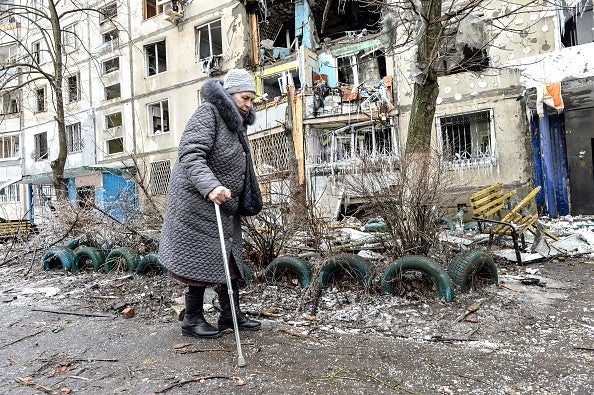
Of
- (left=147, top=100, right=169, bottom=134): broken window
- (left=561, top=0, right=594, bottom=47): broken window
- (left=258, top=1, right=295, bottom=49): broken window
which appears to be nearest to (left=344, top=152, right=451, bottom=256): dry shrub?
(left=561, top=0, right=594, bottom=47): broken window

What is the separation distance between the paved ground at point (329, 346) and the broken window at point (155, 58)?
2228 centimetres

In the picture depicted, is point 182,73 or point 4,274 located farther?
point 182,73

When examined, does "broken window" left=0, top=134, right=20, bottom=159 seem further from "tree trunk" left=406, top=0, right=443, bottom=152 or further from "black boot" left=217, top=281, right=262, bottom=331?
"black boot" left=217, top=281, right=262, bottom=331

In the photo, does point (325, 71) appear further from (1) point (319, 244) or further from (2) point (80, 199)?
(1) point (319, 244)

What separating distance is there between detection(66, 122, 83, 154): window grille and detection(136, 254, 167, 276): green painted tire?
80.7ft

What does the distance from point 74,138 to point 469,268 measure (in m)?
29.0

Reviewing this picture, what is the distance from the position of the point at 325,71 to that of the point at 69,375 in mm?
16981

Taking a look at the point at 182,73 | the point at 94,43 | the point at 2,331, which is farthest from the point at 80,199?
the point at 94,43

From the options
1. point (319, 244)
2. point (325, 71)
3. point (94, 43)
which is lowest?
point (319, 244)

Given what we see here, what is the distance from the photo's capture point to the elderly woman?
266 centimetres

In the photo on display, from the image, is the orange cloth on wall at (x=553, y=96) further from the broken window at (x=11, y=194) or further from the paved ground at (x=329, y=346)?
the broken window at (x=11, y=194)

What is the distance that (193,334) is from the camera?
2.80 metres

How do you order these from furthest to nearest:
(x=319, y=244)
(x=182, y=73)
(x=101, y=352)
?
1. (x=182, y=73)
2. (x=319, y=244)
3. (x=101, y=352)

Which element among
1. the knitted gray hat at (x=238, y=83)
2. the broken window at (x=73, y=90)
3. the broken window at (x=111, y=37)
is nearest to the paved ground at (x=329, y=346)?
the knitted gray hat at (x=238, y=83)
